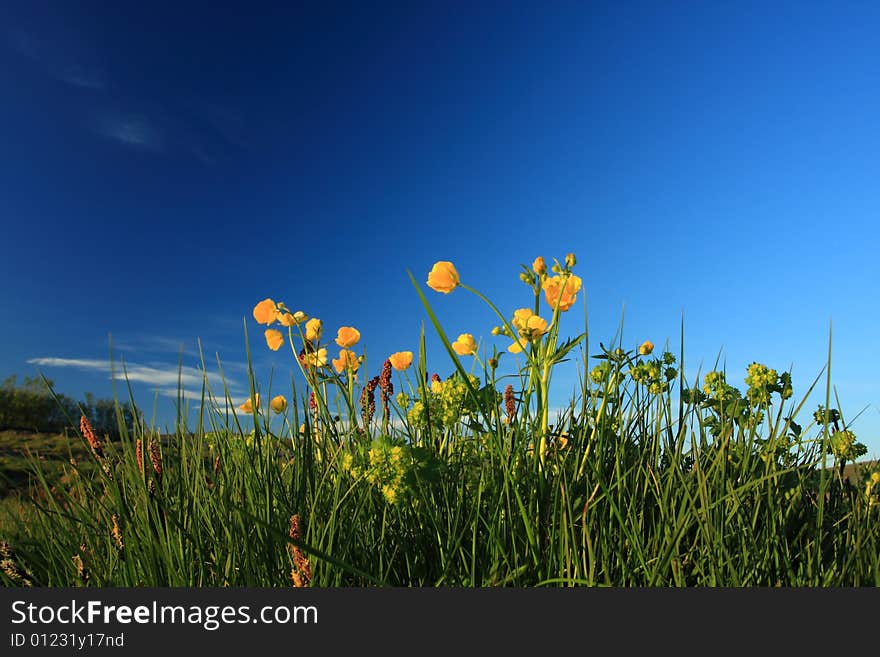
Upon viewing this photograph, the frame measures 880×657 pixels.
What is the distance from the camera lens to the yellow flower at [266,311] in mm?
3018

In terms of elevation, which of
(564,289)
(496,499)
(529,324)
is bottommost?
(496,499)

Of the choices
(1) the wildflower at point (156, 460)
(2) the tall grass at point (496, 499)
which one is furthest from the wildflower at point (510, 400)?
(1) the wildflower at point (156, 460)

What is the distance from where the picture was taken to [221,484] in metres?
2.59

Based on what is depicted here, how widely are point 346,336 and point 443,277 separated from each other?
0.70 metres

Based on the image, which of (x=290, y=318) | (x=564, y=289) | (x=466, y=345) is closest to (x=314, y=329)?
(x=290, y=318)

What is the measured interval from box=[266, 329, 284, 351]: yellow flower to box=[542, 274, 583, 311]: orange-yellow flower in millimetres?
1436

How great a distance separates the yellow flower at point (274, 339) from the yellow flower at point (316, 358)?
10.5 inches

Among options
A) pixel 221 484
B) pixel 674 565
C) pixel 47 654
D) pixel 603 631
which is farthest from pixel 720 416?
pixel 47 654

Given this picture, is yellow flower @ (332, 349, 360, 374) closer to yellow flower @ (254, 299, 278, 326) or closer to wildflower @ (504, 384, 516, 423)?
yellow flower @ (254, 299, 278, 326)

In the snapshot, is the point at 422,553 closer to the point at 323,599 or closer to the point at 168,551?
the point at 323,599

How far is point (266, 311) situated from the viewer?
3.04 meters

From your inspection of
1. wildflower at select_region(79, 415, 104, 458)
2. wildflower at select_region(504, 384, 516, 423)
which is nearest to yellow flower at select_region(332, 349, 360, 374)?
wildflower at select_region(504, 384, 516, 423)

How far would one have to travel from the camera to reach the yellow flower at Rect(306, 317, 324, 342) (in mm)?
2977

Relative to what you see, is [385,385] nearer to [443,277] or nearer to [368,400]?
[368,400]
